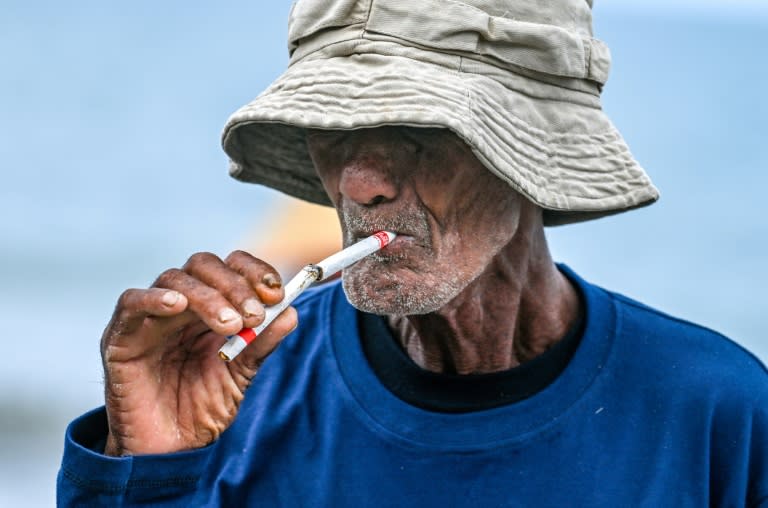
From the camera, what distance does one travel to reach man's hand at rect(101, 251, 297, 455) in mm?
1682

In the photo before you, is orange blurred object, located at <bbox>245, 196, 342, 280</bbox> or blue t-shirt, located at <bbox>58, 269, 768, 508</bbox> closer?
blue t-shirt, located at <bbox>58, 269, 768, 508</bbox>

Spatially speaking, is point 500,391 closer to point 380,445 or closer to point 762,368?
point 380,445

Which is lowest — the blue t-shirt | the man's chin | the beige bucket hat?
the blue t-shirt

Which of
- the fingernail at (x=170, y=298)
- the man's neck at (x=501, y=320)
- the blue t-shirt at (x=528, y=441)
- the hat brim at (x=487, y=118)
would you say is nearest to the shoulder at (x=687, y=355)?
the blue t-shirt at (x=528, y=441)

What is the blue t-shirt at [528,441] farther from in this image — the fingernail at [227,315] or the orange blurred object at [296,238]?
the orange blurred object at [296,238]

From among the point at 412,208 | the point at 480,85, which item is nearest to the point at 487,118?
the point at 480,85

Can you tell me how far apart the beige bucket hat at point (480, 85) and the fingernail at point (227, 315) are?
1.04 ft

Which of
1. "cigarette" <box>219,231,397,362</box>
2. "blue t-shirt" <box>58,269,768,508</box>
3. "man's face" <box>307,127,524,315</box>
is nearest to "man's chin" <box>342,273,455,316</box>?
"man's face" <box>307,127,524,315</box>

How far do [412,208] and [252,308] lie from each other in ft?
1.13

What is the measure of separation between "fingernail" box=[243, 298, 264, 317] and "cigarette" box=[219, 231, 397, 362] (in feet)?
0.06

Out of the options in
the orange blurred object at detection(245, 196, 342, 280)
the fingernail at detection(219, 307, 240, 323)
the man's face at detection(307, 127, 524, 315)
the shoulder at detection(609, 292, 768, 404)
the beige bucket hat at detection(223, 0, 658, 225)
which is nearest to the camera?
the fingernail at detection(219, 307, 240, 323)

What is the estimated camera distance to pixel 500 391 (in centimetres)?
205

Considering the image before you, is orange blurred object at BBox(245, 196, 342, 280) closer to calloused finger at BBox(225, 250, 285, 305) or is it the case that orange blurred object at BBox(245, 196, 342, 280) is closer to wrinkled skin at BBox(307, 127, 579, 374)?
wrinkled skin at BBox(307, 127, 579, 374)

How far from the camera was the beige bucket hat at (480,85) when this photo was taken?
1739 millimetres
